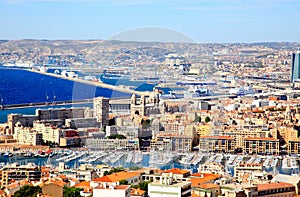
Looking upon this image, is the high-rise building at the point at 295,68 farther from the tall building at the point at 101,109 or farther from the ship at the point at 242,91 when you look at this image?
the tall building at the point at 101,109

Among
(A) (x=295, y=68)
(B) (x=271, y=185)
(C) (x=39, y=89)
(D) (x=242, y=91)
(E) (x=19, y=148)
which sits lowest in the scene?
(E) (x=19, y=148)

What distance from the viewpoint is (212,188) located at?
9.84m

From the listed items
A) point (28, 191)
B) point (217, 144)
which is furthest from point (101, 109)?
point (28, 191)

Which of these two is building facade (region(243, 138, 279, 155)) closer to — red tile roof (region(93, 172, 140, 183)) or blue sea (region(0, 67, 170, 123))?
blue sea (region(0, 67, 170, 123))

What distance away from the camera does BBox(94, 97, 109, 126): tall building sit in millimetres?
24017

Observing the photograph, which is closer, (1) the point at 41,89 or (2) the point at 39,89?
(1) the point at 41,89

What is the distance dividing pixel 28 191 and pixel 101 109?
46.0ft

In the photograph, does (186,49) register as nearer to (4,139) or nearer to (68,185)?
(4,139)

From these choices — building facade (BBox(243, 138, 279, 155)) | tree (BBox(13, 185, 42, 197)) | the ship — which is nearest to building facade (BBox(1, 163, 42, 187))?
tree (BBox(13, 185, 42, 197))

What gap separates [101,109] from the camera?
2438 cm

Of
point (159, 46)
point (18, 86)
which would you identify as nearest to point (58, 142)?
point (159, 46)

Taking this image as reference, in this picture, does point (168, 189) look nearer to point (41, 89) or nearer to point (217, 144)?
point (217, 144)

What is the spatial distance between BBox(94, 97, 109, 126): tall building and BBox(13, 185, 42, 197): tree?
13242mm

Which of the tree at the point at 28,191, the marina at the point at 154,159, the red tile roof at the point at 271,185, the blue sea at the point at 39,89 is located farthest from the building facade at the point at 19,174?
the blue sea at the point at 39,89
